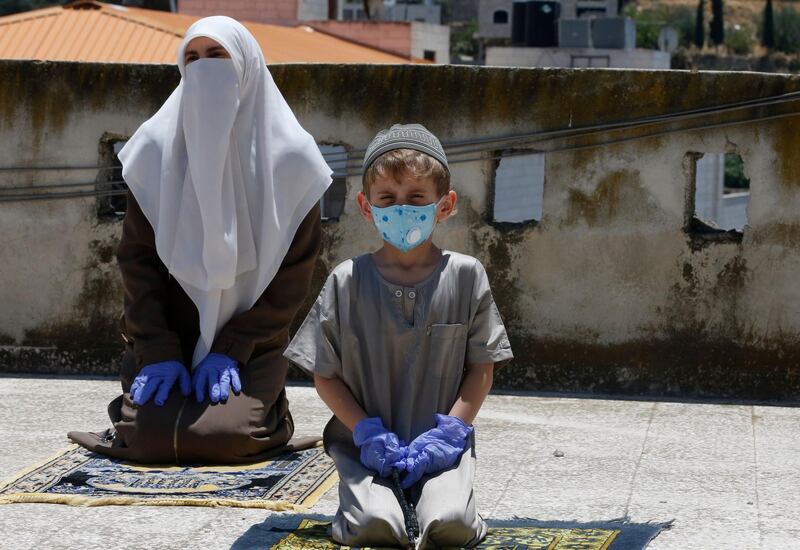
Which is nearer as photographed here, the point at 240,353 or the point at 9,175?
the point at 240,353

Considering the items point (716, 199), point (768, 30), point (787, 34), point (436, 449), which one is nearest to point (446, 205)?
point (436, 449)

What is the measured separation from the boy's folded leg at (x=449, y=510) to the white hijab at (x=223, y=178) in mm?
1650

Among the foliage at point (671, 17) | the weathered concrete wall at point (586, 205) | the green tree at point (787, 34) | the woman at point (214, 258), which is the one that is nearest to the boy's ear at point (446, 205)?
the woman at point (214, 258)

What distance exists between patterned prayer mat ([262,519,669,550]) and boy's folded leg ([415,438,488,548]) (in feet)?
0.30

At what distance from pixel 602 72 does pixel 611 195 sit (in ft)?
1.91

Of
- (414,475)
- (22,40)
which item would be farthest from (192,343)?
(22,40)

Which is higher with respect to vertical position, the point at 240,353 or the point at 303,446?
the point at 240,353

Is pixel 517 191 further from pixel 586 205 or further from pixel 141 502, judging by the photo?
pixel 141 502

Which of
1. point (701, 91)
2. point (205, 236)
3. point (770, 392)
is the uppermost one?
point (701, 91)

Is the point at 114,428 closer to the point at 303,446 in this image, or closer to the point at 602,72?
the point at 303,446

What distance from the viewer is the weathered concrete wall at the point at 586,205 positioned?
22.3 feet

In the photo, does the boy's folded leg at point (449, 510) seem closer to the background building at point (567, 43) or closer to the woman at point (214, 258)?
the woman at point (214, 258)

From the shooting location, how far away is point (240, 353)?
212 inches

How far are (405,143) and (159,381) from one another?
163cm
